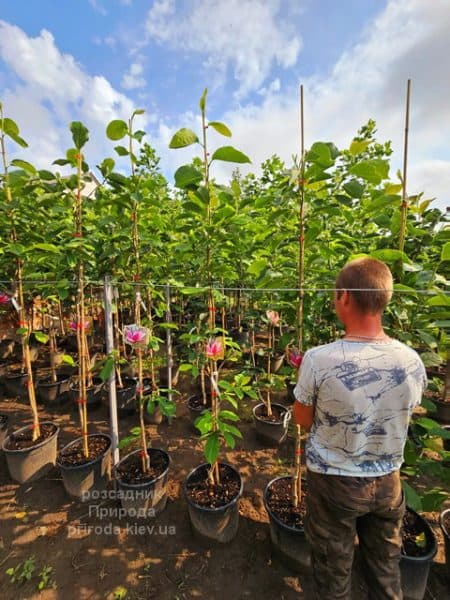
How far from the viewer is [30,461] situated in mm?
2328

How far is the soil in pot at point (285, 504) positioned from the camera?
5.52 ft

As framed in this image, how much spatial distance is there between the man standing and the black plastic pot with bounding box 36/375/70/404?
3.58 metres

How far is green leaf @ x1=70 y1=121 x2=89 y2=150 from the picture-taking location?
70.1 inches

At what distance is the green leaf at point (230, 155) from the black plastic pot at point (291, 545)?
2.07m

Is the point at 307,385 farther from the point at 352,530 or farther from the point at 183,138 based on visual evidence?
the point at 183,138

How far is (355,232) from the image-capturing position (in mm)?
2291

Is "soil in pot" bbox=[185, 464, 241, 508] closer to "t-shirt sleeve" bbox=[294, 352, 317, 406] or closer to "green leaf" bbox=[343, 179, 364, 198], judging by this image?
"t-shirt sleeve" bbox=[294, 352, 317, 406]

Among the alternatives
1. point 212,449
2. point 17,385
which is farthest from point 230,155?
point 17,385

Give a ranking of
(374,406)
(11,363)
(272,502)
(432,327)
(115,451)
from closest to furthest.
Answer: (374,406)
(432,327)
(272,502)
(115,451)
(11,363)

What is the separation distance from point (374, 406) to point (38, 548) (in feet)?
7.74

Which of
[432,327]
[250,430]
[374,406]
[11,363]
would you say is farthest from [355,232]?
[11,363]

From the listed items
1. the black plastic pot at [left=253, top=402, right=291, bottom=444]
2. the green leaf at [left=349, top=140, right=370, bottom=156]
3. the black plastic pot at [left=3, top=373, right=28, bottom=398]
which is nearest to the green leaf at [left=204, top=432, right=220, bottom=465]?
the black plastic pot at [left=253, top=402, right=291, bottom=444]

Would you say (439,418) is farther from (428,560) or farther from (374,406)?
(374,406)

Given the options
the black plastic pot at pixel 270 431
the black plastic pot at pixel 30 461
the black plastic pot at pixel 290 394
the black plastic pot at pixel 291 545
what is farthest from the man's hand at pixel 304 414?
the black plastic pot at pixel 290 394
